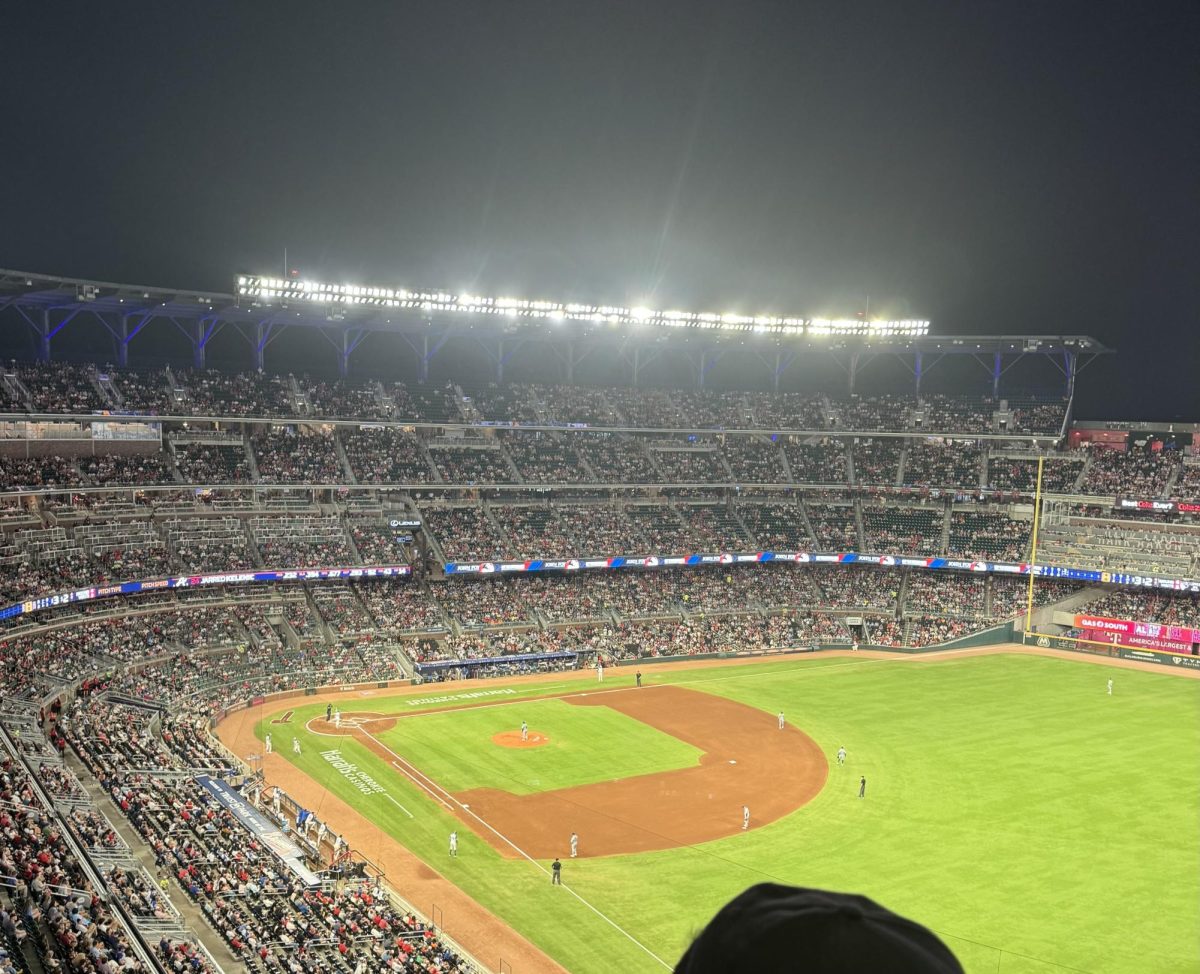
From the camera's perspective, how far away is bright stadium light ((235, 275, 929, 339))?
207 ft

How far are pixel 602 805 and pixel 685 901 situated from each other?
838 cm

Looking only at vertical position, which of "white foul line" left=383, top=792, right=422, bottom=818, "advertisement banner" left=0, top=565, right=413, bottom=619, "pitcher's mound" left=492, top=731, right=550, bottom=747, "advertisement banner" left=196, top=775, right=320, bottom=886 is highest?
"advertisement banner" left=0, top=565, right=413, bottom=619

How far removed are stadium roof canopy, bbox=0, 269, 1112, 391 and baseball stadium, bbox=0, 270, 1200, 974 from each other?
0.48 m

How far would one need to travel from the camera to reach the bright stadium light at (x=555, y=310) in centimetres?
6300

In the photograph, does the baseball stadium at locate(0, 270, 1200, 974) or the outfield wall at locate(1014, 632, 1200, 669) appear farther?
the outfield wall at locate(1014, 632, 1200, 669)

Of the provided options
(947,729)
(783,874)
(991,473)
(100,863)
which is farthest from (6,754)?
(991,473)

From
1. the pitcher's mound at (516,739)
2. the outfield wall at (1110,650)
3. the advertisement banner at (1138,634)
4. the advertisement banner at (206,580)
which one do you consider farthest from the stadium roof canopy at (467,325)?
the pitcher's mound at (516,739)

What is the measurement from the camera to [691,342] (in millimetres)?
88938

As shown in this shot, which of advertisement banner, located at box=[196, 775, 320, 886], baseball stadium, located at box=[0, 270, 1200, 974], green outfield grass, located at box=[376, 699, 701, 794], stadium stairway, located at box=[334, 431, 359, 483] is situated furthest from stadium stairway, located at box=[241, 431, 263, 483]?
advertisement banner, located at box=[196, 775, 320, 886]

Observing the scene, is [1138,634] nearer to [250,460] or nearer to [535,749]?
[535,749]

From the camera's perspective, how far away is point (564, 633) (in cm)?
6419

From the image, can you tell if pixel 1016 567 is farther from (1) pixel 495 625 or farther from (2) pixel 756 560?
(1) pixel 495 625

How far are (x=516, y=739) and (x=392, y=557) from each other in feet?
71.9

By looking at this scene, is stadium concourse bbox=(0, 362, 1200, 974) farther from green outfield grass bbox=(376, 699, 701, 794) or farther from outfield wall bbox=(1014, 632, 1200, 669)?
green outfield grass bbox=(376, 699, 701, 794)
